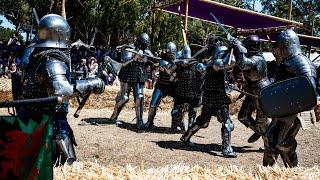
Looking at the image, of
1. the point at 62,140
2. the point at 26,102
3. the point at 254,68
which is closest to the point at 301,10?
the point at 254,68

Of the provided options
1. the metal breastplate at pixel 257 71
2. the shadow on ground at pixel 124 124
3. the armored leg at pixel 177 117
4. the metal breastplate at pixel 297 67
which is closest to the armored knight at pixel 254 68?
the metal breastplate at pixel 257 71

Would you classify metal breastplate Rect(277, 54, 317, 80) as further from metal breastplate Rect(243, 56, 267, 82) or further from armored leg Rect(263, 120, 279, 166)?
metal breastplate Rect(243, 56, 267, 82)

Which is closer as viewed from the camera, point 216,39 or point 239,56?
point 239,56

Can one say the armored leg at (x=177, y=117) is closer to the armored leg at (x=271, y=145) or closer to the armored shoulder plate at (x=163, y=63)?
the armored shoulder plate at (x=163, y=63)

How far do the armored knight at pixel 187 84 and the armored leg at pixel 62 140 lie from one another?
4062 millimetres

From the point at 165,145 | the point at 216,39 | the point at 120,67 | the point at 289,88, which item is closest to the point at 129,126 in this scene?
the point at 120,67

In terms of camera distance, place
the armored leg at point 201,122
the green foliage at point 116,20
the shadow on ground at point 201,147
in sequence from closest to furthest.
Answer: the armored leg at point 201,122 < the shadow on ground at point 201,147 < the green foliage at point 116,20

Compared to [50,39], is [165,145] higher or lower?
lower

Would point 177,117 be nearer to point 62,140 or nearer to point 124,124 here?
point 124,124

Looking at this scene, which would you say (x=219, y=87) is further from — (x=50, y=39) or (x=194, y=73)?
(x=50, y=39)

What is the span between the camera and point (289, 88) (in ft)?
15.6

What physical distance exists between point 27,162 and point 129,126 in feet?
21.7

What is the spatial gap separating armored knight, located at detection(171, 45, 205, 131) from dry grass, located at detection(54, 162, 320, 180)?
4563 mm

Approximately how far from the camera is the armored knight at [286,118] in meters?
5.03
